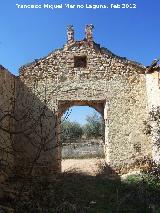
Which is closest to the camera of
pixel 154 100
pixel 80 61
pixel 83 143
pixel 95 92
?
pixel 154 100

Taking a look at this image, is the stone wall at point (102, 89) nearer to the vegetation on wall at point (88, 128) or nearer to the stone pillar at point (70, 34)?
the stone pillar at point (70, 34)

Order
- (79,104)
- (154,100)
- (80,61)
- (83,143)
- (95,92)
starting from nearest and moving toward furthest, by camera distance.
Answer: (154,100)
(95,92)
(80,61)
(79,104)
(83,143)

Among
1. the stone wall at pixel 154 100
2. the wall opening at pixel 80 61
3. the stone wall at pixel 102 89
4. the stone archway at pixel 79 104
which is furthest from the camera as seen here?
the wall opening at pixel 80 61

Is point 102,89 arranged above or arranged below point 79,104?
above

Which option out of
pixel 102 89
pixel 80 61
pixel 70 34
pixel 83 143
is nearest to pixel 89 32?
pixel 70 34

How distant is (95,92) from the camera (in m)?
12.9

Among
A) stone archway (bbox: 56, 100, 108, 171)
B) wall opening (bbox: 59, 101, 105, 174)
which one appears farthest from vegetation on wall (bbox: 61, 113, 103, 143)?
stone archway (bbox: 56, 100, 108, 171)

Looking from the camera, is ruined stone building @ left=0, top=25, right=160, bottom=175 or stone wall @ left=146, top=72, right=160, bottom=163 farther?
ruined stone building @ left=0, top=25, right=160, bottom=175

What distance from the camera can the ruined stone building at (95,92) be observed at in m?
12.5

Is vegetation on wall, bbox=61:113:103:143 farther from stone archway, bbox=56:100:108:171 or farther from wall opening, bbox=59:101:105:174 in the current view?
stone archway, bbox=56:100:108:171

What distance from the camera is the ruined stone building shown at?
1254cm

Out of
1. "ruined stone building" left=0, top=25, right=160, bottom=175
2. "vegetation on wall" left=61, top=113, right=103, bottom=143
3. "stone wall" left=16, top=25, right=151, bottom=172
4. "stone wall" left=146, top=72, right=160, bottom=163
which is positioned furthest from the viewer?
"vegetation on wall" left=61, top=113, right=103, bottom=143

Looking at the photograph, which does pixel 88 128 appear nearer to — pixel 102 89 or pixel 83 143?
pixel 83 143

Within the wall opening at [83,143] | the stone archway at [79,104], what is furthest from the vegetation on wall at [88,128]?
the stone archway at [79,104]
